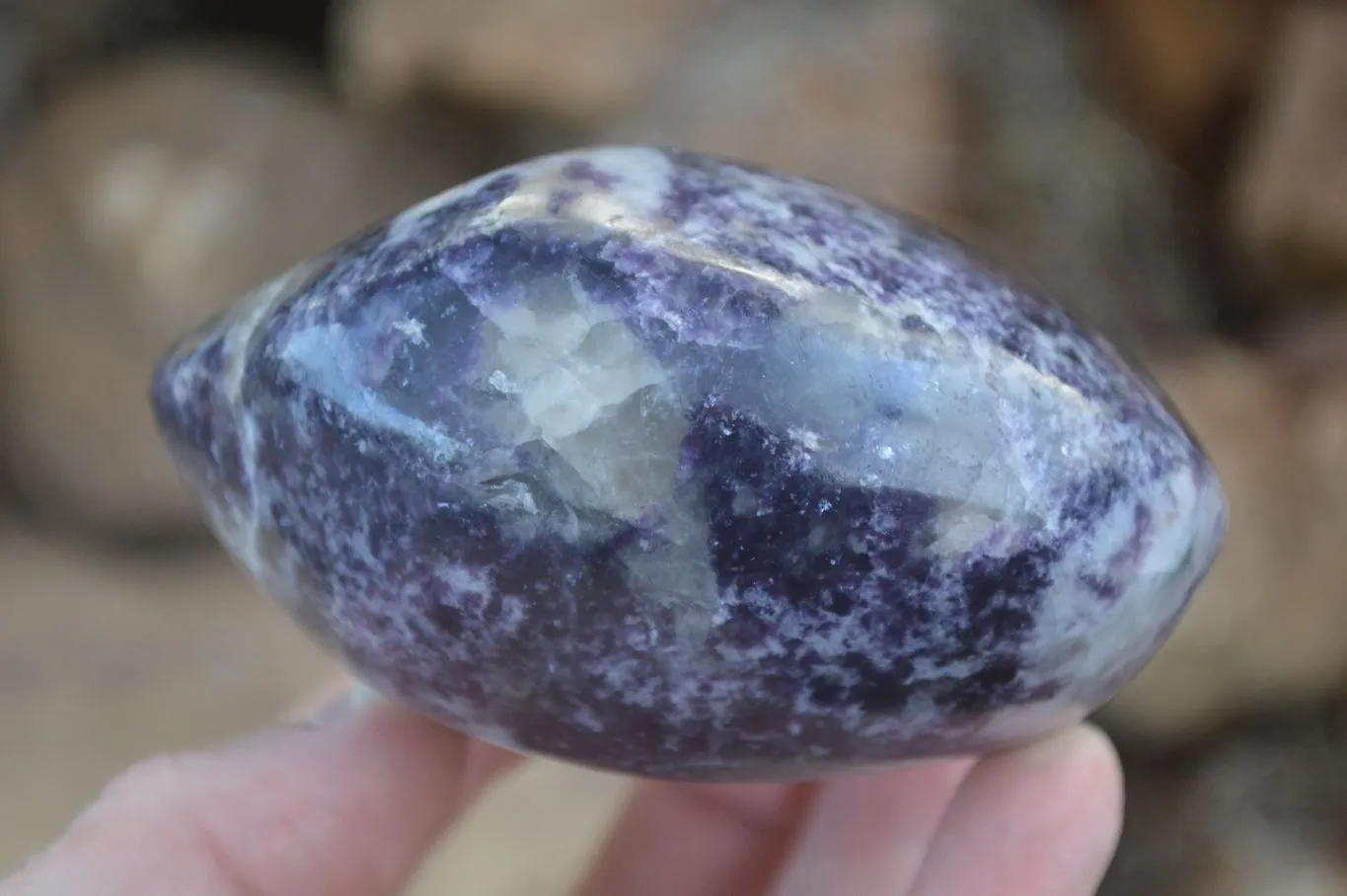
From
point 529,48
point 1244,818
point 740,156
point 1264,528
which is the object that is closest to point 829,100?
point 740,156

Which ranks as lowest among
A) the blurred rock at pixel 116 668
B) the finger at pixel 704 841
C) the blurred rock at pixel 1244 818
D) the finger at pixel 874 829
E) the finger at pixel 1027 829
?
the blurred rock at pixel 116 668

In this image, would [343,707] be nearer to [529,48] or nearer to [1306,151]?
[529,48]

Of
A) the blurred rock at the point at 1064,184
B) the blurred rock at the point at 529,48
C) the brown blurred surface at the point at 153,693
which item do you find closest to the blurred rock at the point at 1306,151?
the blurred rock at the point at 1064,184

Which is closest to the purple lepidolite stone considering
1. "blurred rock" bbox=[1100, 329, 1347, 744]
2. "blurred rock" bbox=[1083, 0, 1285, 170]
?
"blurred rock" bbox=[1100, 329, 1347, 744]

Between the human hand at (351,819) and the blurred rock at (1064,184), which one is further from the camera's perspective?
the blurred rock at (1064,184)

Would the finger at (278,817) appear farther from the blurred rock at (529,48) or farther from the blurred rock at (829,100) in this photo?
the blurred rock at (529,48)

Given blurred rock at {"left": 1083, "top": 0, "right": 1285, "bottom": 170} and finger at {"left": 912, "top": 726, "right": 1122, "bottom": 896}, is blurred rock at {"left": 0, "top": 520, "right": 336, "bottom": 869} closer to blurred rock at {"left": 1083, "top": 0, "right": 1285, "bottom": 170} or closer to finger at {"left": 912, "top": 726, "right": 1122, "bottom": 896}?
finger at {"left": 912, "top": 726, "right": 1122, "bottom": 896}

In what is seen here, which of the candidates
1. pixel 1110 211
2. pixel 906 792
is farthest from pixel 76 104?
pixel 906 792
